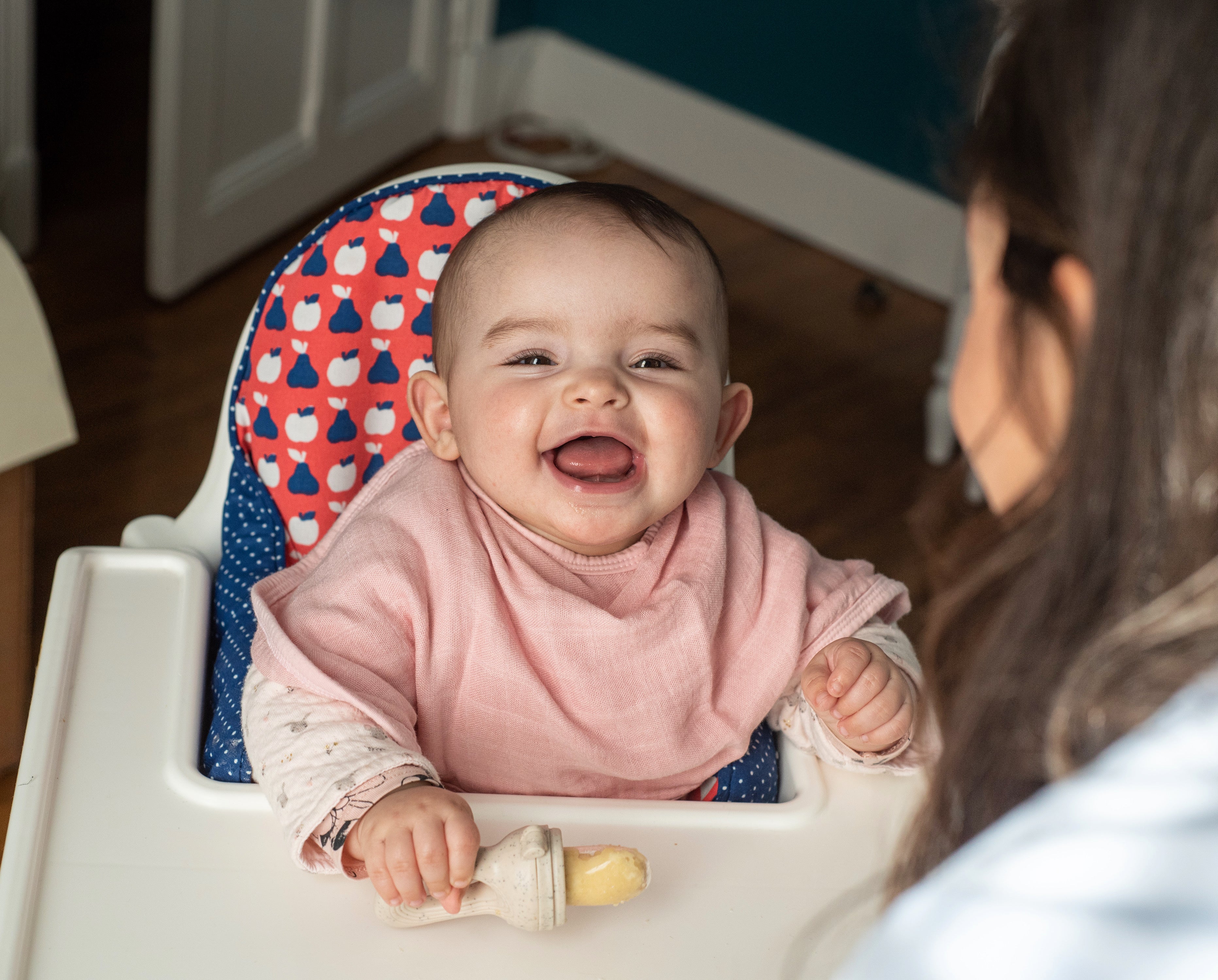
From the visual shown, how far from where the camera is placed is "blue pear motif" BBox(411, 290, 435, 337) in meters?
1.07

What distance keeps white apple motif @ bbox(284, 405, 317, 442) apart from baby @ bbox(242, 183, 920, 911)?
0.07 metres

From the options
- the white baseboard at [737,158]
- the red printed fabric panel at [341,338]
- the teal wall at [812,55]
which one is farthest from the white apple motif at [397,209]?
the white baseboard at [737,158]

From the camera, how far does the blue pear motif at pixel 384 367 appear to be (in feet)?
3.53

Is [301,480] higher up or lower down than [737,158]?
higher up

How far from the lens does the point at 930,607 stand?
57 centimetres

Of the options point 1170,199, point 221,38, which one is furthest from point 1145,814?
point 221,38

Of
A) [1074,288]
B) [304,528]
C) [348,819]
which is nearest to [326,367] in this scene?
[304,528]

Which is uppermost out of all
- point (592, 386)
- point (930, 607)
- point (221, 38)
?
point (930, 607)

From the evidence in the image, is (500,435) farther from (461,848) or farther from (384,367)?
(461,848)

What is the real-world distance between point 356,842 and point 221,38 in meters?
1.92

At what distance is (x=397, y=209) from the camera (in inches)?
41.8

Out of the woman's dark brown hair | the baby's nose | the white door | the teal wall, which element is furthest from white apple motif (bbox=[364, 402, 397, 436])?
the teal wall

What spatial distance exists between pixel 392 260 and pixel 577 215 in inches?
6.9

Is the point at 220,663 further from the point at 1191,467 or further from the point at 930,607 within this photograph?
the point at 1191,467
